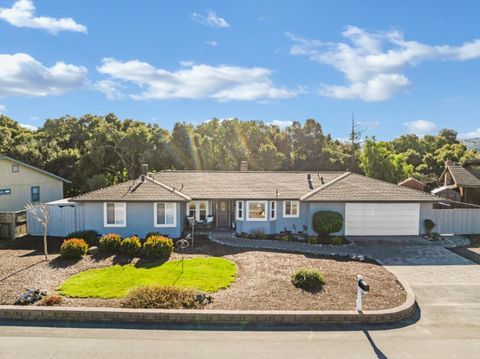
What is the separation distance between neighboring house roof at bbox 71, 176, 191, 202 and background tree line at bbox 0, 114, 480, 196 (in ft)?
53.2

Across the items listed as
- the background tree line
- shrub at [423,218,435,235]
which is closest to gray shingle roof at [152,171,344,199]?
shrub at [423,218,435,235]

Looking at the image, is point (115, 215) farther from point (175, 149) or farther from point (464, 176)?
point (464, 176)

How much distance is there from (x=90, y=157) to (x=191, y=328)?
107 ft

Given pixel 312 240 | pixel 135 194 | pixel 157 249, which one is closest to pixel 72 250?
pixel 157 249

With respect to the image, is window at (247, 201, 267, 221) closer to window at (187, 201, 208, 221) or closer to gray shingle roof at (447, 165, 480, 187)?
window at (187, 201, 208, 221)

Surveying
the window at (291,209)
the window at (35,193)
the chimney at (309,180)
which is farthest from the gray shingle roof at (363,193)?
the window at (35,193)

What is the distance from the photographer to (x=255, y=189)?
2278cm

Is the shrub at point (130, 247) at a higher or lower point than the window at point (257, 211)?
lower

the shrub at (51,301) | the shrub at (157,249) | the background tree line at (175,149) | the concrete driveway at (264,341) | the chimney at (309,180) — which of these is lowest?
the concrete driveway at (264,341)

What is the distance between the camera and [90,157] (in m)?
38.0

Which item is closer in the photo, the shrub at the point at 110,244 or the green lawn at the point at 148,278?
the green lawn at the point at 148,278

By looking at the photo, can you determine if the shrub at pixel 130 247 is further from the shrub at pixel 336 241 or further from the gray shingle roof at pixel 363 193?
the shrub at pixel 336 241

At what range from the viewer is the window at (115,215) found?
66.0ft

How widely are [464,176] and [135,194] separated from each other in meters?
28.3
